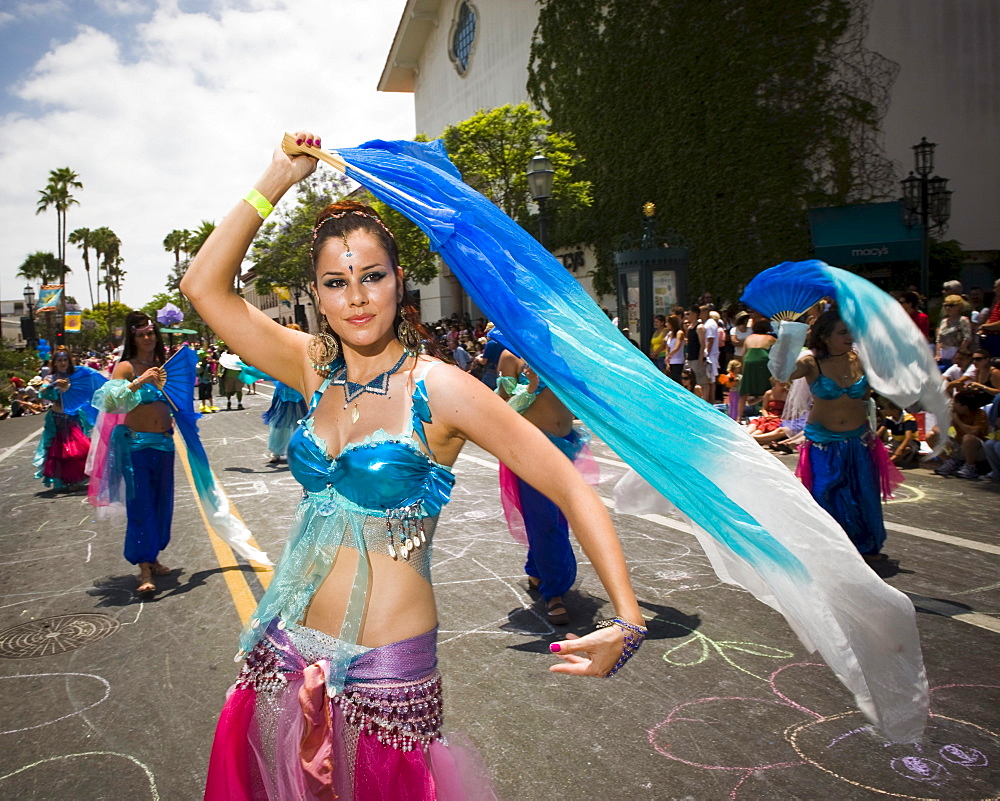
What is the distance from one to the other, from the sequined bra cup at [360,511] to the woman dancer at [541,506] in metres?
2.63

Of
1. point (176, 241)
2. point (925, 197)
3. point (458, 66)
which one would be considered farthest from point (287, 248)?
point (176, 241)

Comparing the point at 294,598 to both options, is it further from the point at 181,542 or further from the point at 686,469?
the point at 181,542

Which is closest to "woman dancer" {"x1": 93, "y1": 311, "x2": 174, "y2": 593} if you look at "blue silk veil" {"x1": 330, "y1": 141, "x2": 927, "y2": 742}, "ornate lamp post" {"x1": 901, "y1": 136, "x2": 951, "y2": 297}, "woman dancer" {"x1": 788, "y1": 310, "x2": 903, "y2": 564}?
"blue silk veil" {"x1": 330, "y1": 141, "x2": 927, "y2": 742}

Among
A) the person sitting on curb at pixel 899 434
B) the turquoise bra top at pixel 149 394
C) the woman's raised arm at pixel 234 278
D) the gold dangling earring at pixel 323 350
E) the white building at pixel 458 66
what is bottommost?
the person sitting on curb at pixel 899 434

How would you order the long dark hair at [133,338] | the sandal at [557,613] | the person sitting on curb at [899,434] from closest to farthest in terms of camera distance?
the sandal at [557,613]
the long dark hair at [133,338]
the person sitting on curb at [899,434]

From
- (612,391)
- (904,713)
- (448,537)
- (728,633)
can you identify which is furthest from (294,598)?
(448,537)

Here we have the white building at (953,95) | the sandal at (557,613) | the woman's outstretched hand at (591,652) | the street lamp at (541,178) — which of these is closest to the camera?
the woman's outstretched hand at (591,652)

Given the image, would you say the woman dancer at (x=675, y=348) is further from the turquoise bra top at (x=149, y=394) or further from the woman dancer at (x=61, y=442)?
the turquoise bra top at (x=149, y=394)

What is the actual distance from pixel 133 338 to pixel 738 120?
20225mm

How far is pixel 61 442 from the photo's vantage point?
11.3 meters

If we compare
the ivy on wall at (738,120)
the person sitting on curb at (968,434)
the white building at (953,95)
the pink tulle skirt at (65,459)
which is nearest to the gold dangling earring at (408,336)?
the person sitting on curb at (968,434)

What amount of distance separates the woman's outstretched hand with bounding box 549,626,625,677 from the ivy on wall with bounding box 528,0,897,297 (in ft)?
72.6

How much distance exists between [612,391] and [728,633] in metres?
2.94

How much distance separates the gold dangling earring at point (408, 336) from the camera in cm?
230
